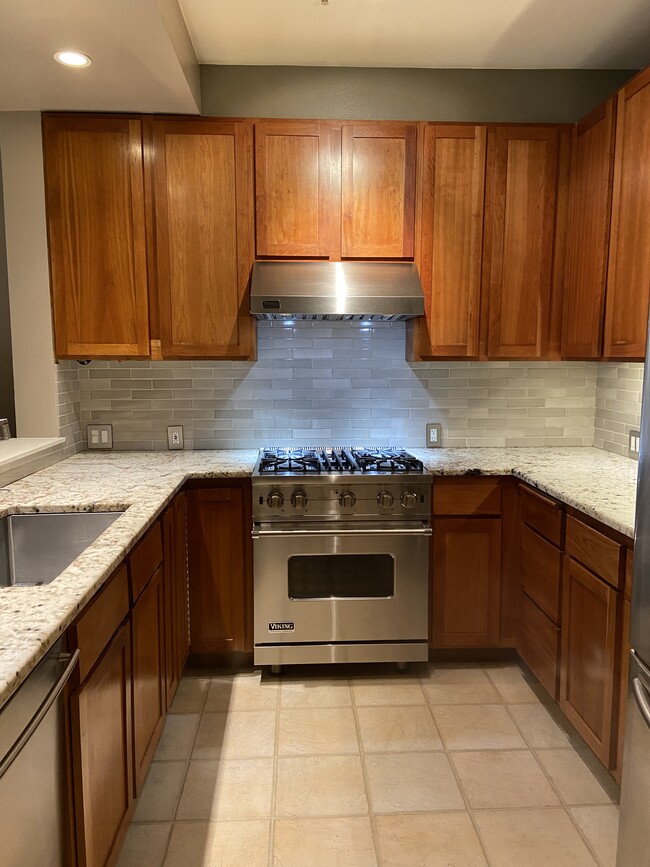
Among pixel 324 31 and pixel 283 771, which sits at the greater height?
pixel 324 31

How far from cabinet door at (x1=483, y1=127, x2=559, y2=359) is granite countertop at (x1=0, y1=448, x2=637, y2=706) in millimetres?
587

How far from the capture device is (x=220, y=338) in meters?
2.84

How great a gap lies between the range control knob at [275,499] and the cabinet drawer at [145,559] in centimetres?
56

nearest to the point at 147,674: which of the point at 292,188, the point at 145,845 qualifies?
the point at 145,845

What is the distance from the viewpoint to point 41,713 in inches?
43.4

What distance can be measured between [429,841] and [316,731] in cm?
64

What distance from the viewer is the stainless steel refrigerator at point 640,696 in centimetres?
128

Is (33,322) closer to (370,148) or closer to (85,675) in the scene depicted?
(370,148)

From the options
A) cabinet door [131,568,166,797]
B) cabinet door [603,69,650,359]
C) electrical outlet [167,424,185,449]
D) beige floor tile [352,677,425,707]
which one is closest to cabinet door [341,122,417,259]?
cabinet door [603,69,650,359]

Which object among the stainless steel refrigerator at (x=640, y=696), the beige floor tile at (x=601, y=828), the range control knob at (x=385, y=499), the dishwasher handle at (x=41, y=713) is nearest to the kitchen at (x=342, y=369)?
the range control knob at (x=385, y=499)

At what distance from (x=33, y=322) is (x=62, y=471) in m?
0.74

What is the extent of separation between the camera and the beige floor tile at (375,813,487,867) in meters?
1.73

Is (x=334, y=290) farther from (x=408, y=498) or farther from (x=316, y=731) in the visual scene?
(x=316, y=731)

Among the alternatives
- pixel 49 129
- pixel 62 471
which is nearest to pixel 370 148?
pixel 49 129
